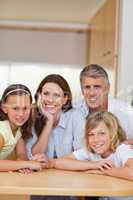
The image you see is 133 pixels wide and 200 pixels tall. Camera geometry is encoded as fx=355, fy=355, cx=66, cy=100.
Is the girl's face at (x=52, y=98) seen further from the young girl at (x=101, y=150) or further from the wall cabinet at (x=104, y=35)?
the wall cabinet at (x=104, y=35)

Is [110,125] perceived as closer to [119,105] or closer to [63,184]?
[119,105]

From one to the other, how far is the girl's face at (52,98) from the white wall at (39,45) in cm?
145

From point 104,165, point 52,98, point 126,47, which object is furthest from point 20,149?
point 126,47

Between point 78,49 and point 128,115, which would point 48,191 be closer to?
point 128,115

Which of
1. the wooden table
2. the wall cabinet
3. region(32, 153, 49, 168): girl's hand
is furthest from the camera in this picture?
the wall cabinet

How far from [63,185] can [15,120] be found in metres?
0.36

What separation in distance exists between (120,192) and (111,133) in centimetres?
32

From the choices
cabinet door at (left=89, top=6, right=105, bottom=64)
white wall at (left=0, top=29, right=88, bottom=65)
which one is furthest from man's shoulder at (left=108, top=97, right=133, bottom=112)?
white wall at (left=0, top=29, right=88, bottom=65)

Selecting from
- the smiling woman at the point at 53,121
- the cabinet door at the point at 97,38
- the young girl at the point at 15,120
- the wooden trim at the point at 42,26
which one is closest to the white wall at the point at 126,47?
the cabinet door at the point at 97,38

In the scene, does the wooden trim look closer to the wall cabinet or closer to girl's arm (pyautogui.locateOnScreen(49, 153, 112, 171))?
the wall cabinet

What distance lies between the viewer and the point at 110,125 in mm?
1143

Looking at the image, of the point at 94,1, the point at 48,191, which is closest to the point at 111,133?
the point at 48,191

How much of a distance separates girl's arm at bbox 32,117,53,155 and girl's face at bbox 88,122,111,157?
0.16 metres

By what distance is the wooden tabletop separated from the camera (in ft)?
2.73
